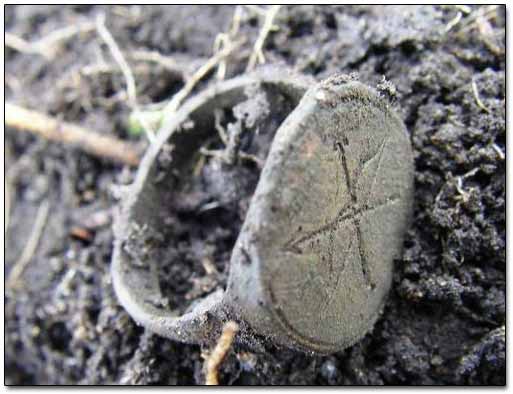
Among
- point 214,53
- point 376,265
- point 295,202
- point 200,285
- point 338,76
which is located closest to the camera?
point 295,202

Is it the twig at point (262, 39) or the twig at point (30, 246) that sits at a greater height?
the twig at point (262, 39)

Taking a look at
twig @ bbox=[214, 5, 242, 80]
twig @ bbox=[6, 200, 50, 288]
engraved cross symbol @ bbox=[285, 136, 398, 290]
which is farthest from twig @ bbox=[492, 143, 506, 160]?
twig @ bbox=[6, 200, 50, 288]

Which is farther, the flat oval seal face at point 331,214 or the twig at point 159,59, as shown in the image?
the twig at point 159,59

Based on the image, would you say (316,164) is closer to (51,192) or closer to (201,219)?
(201,219)

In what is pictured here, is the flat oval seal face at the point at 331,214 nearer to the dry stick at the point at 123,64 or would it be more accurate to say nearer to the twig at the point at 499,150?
the twig at the point at 499,150

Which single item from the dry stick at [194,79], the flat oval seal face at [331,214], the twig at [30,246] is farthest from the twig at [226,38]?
the twig at [30,246]

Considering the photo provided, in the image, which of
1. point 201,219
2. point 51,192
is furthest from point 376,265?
point 51,192
